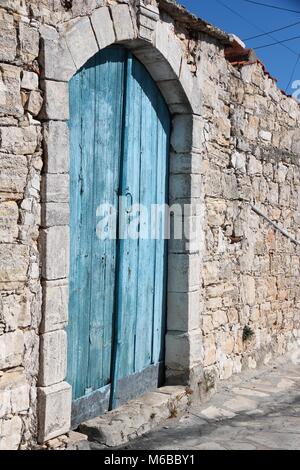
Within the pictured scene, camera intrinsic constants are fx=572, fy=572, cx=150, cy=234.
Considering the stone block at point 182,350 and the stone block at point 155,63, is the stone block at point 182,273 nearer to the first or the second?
the stone block at point 182,350

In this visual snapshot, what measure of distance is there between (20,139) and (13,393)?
136 centimetres

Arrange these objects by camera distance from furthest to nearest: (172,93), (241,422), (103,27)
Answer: (172,93)
(241,422)
(103,27)

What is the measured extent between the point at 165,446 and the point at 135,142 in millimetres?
2108

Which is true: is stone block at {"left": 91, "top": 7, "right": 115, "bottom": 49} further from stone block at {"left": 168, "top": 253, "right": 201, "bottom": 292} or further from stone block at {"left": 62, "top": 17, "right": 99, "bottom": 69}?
stone block at {"left": 168, "top": 253, "right": 201, "bottom": 292}

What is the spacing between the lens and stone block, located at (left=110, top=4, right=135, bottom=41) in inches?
147

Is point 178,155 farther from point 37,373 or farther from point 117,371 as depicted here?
point 37,373

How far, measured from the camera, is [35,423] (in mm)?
3195

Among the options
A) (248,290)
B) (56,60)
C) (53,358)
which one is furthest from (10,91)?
(248,290)

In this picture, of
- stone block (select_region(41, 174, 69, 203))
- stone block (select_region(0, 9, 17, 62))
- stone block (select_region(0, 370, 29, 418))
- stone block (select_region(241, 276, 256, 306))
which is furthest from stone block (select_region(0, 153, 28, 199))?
stone block (select_region(241, 276, 256, 306))

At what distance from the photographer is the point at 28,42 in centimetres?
311

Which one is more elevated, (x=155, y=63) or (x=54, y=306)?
(x=155, y=63)

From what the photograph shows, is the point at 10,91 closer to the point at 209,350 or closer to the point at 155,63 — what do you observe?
the point at 155,63

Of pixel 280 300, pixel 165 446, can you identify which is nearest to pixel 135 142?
pixel 165 446

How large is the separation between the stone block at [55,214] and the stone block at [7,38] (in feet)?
2.65
